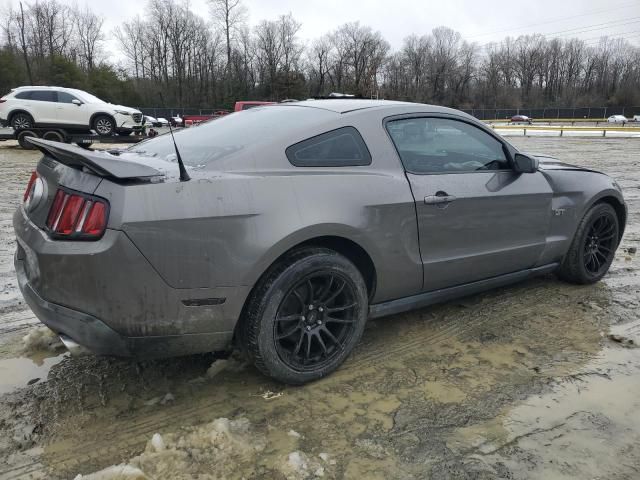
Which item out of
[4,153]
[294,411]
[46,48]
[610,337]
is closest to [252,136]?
[294,411]

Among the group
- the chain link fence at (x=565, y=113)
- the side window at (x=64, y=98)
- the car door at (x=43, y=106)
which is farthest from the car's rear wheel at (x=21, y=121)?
the chain link fence at (x=565, y=113)

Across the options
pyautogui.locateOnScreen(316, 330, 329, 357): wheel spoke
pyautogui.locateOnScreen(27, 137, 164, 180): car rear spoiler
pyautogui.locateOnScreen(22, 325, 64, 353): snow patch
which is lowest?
pyautogui.locateOnScreen(22, 325, 64, 353): snow patch

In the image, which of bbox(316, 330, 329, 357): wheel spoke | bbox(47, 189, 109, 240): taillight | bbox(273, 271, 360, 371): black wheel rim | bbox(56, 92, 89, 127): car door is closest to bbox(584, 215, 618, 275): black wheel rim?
bbox(273, 271, 360, 371): black wheel rim

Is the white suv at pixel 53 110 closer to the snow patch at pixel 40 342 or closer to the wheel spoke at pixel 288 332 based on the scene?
the snow patch at pixel 40 342

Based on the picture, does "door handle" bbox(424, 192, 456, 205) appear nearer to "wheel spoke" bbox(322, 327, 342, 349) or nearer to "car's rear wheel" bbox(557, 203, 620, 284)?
"wheel spoke" bbox(322, 327, 342, 349)

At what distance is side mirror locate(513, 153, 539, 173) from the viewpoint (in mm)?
3641

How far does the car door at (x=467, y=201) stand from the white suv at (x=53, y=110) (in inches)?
631

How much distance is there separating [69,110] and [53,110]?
0.49 metres

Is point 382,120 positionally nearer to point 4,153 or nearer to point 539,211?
point 539,211

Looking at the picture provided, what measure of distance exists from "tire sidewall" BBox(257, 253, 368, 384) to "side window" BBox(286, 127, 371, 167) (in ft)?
1.69

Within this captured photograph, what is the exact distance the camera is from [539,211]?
3.82 meters

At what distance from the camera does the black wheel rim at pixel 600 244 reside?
4.41 metres

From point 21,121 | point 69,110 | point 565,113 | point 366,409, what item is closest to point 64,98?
point 69,110

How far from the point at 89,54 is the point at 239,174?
84.8 metres
